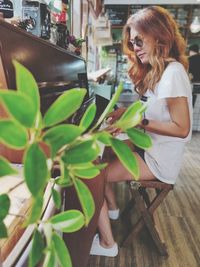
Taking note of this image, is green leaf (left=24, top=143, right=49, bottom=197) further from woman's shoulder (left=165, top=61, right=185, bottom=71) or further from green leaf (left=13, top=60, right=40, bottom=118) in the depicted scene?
woman's shoulder (left=165, top=61, right=185, bottom=71)

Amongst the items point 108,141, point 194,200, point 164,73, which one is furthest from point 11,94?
point 194,200

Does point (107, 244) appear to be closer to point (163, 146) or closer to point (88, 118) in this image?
point (163, 146)

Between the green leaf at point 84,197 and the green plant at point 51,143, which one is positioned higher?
the green plant at point 51,143

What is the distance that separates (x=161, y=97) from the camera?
1413 mm

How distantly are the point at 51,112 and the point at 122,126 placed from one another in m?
0.10

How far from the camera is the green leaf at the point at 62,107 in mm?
306

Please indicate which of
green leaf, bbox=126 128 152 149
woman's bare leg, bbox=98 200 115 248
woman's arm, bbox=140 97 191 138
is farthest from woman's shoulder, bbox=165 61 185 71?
green leaf, bbox=126 128 152 149

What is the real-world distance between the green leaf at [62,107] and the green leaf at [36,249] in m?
0.18

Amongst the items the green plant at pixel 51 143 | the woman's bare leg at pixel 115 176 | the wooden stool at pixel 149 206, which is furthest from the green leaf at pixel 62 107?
the wooden stool at pixel 149 206

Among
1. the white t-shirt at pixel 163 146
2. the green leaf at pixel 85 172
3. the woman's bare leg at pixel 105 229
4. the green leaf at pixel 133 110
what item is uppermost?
the green leaf at pixel 133 110

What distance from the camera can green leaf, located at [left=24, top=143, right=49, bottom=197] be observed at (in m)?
0.29

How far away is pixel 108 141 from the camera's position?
34 cm

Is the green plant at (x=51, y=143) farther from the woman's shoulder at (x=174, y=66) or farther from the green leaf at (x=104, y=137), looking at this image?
the woman's shoulder at (x=174, y=66)

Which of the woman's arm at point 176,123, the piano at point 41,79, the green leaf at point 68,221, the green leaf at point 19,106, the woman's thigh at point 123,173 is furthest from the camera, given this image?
the woman's thigh at point 123,173
